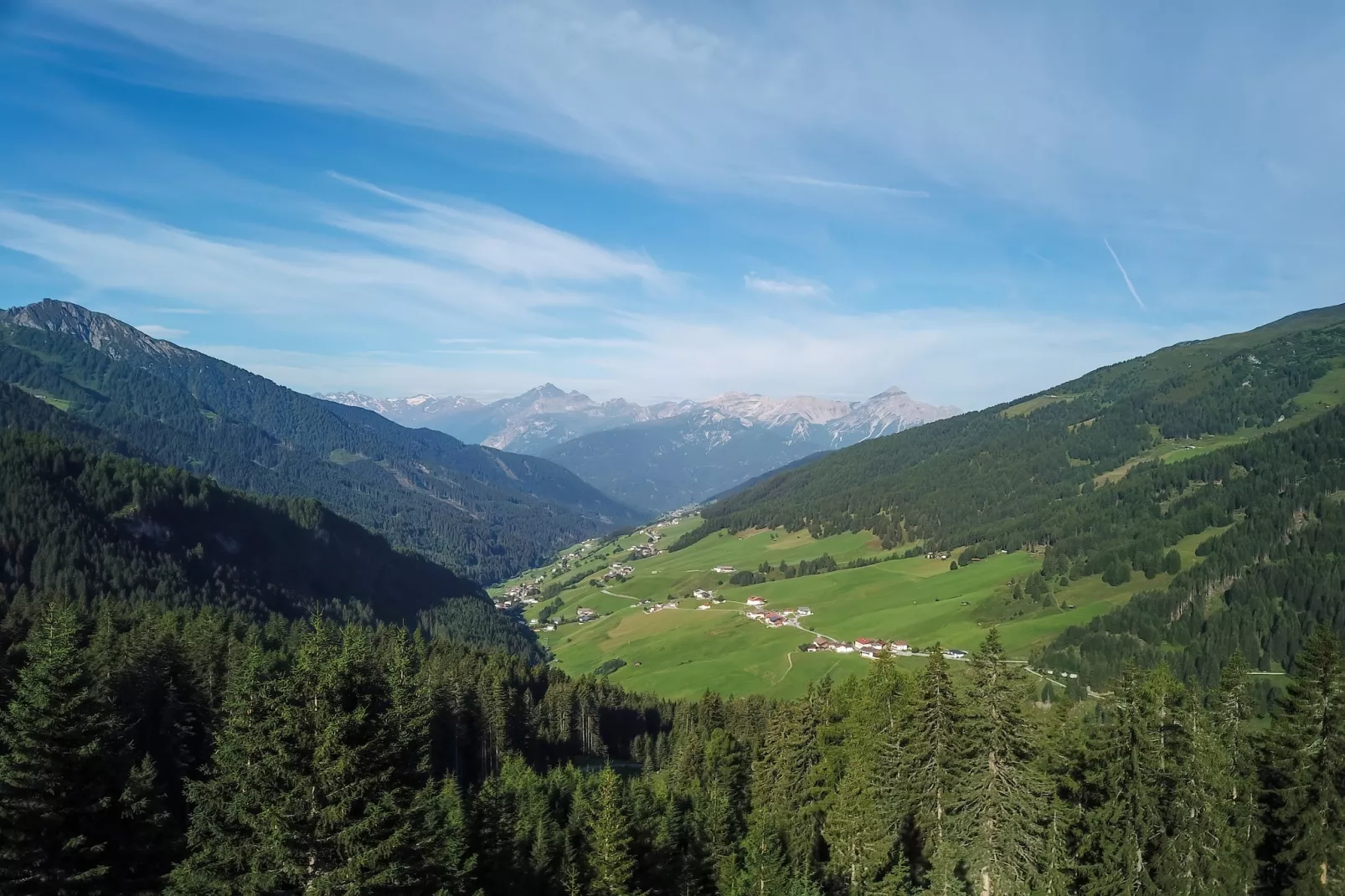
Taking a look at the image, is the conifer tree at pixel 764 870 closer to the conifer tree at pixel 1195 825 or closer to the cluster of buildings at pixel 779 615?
the conifer tree at pixel 1195 825

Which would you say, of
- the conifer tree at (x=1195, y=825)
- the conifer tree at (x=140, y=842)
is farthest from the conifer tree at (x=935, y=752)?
the conifer tree at (x=140, y=842)

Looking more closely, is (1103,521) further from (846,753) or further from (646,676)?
(846,753)

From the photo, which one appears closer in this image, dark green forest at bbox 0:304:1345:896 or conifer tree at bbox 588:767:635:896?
dark green forest at bbox 0:304:1345:896

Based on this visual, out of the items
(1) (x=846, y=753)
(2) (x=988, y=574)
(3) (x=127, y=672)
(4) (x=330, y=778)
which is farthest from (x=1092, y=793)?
(2) (x=988, y=574)

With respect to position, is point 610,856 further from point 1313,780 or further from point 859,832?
point 1313,780

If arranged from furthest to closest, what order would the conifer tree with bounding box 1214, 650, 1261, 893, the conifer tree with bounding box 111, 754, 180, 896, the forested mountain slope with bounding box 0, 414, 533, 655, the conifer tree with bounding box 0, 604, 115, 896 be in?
1. the forested mountain slope with bounding box 0, 414, 533, 655
2. the conifer tree with bounding box 1214, 650, 1261, 893
3. the conifer tree with bounding box 111, 754, 180, 896
4. the conifer tree with bounding box 0, 604, 115, 896

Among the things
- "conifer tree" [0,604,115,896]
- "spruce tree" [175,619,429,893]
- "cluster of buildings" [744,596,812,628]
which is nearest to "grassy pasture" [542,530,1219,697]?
"cluster of buildings" [744,596,812,628]

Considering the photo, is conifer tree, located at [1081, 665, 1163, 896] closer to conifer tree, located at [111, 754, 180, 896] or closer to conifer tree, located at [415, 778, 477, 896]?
conifer tree, located at [415, 778, 477, 896]
